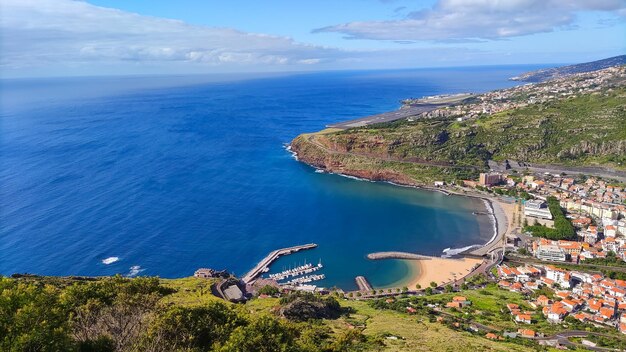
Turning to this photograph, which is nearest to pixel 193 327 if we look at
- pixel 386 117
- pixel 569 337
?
pixel 569 337

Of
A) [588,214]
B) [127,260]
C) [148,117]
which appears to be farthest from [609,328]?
[148,117]

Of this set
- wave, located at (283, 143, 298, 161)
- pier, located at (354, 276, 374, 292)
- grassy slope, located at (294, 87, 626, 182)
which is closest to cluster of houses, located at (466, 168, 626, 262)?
grassy slope, located at (294, 87, 626, 182)

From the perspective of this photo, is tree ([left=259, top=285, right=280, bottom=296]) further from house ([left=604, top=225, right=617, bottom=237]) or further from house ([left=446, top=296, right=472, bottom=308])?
house ([left=604, top=225, right=617, bottom=237])

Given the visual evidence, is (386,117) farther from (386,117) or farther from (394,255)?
(394,255)

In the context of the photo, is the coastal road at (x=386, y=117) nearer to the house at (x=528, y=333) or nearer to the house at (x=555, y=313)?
the house at (x=555, y=313)

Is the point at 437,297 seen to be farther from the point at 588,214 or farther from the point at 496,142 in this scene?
the point at 496,142

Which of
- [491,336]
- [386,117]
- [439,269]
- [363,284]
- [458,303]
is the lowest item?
[363,284]

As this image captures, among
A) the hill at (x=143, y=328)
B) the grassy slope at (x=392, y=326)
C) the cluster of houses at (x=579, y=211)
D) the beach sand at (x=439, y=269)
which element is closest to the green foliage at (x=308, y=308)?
the grassy slope at (x=392, y=326)

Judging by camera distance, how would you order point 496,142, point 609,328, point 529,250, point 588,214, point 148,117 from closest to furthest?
point 609,328 < point 529,250 < point 588,214 < point 496,142 < point 148,117
